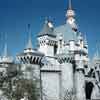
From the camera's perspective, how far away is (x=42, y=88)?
4303cm

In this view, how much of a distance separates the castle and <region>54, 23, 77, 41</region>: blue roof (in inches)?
9.6

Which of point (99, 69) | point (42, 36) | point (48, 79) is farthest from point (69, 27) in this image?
point (48, 79)

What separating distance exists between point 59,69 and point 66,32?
15.2 meters

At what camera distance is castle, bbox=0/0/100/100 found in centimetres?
4253

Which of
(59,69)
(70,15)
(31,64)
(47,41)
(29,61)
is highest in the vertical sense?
(70,15)

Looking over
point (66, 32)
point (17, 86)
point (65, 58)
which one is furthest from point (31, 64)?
point (66, 32)

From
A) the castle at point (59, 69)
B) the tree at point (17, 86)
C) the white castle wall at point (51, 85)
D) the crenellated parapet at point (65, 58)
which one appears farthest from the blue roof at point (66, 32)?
the tree at point (17, 86)

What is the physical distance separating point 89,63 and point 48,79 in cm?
1522

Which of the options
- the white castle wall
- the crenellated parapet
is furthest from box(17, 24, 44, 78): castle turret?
the crenellated parapet

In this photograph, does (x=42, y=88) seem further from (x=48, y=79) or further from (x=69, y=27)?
(x=69, y=27)

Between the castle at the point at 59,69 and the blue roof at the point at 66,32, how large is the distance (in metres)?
0.24

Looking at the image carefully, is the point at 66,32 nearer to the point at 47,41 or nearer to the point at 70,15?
the point at 47,41

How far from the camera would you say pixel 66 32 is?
59438 mm

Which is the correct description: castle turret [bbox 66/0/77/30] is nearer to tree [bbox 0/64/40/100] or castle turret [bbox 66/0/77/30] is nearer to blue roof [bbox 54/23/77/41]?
blue roof [bbox 54/23/77/41]
